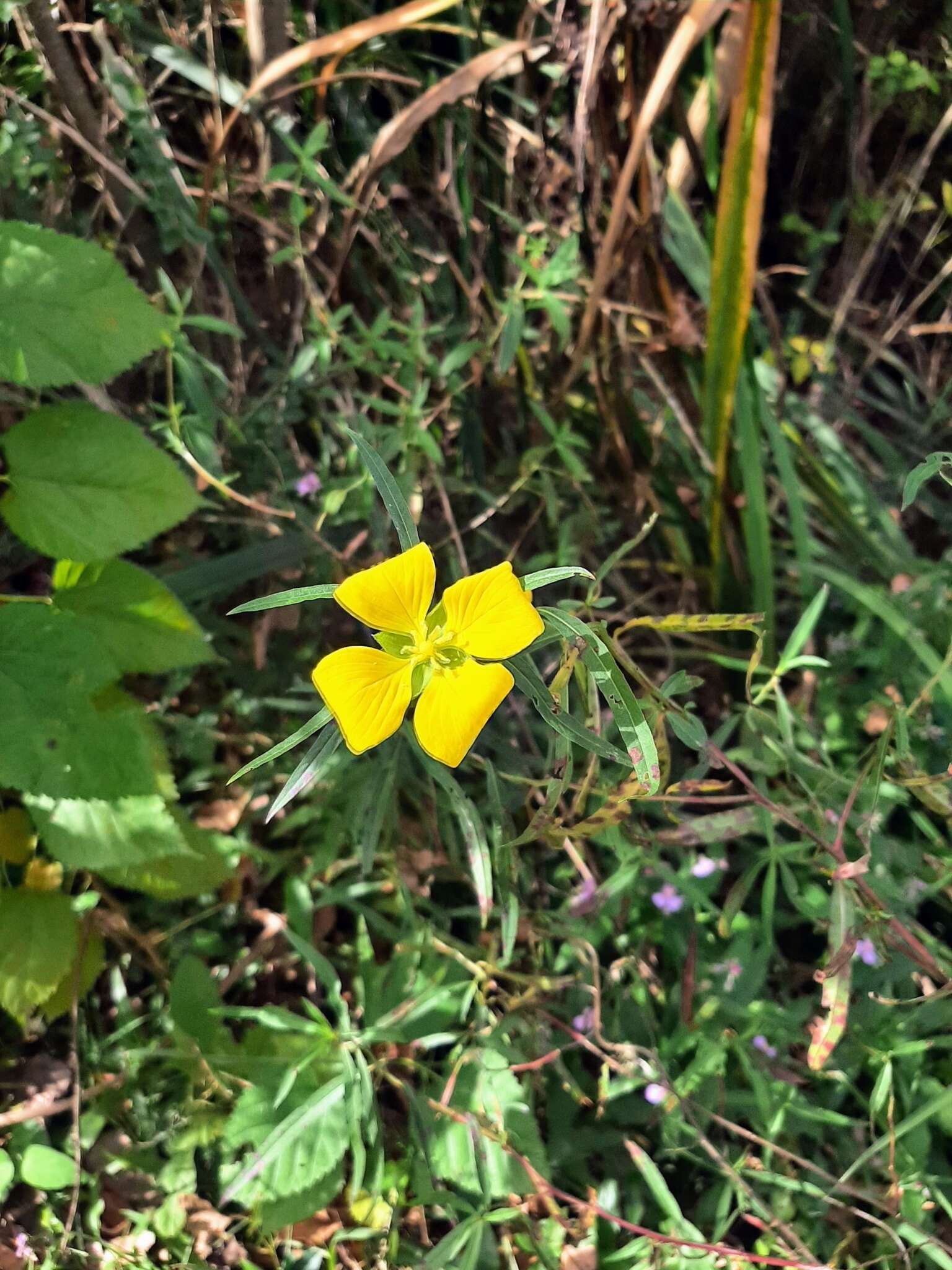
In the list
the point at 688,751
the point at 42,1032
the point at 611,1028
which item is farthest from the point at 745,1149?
the point at 42,1032

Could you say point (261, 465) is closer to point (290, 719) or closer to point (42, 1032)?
point (290, 719)

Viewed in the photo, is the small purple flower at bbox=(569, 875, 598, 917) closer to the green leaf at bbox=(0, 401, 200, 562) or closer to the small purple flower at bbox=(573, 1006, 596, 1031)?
the small purple flower at bbox=(573, 1006, 596, 1031)

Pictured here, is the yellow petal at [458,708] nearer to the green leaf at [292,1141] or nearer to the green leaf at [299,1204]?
the green leaf at [292,1141]

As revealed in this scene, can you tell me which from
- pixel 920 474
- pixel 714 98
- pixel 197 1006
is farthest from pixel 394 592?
pixel 714 98

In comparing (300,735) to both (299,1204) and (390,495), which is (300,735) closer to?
(390,495)

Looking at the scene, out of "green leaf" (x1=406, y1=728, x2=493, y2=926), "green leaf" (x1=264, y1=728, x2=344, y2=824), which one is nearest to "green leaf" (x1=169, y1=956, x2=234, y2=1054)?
"green leaf" (x1=406, y1=728, x2=493, y2=926)

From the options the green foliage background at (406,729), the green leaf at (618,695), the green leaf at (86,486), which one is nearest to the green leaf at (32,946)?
the green foliage background at (406,729)
